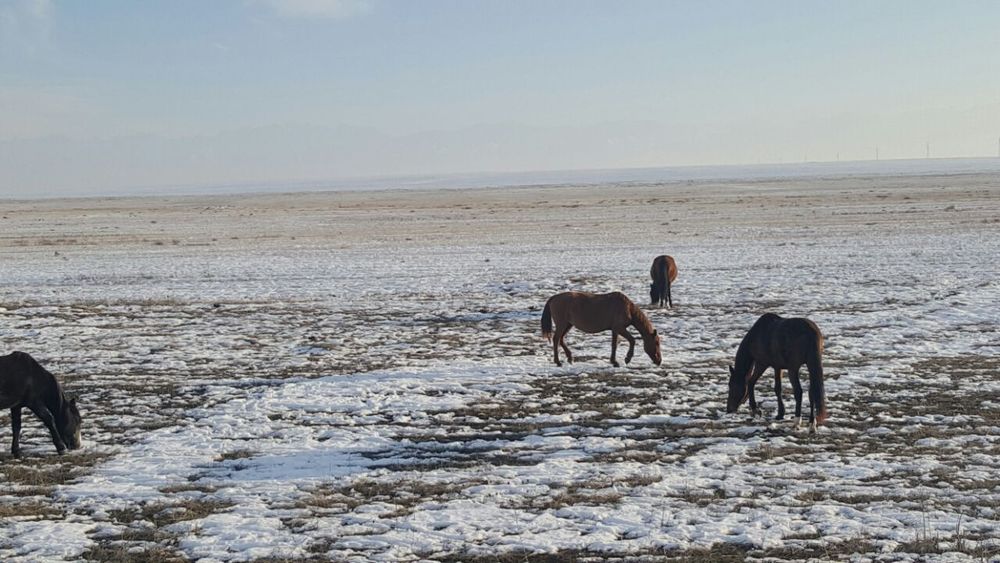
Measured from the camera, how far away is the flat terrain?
24.9ft

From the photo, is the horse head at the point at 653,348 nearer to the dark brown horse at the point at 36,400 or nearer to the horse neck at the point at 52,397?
the dark brown horse at the point at 36,400

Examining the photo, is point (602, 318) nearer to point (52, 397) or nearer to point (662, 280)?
point (662, 280)

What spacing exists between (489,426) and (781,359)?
3953 mm

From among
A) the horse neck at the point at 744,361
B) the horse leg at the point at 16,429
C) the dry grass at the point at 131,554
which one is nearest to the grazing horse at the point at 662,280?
the horse neck at the point at 744,361

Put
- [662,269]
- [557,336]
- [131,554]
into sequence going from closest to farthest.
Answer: [131,554]
[557,336]
[662,269]

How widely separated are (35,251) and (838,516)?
133 feet

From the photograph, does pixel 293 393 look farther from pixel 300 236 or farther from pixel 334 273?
pixel 300 236

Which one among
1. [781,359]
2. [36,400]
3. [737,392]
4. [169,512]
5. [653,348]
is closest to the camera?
[169,512]

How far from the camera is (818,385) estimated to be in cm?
1055

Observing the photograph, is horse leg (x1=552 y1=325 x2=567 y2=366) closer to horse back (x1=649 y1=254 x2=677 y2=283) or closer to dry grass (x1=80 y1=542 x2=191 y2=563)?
horse back (x1=649 y1=254 x2=677 y2=283)

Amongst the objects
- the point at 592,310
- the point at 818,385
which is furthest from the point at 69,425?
the point at 818,385

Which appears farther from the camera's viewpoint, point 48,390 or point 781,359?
point 781,359

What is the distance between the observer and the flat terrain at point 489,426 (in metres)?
7.60

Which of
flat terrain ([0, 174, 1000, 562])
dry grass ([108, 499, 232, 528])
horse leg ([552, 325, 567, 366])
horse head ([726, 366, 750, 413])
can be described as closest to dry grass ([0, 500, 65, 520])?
flat terrain ([0, 174, 1000, 562])
